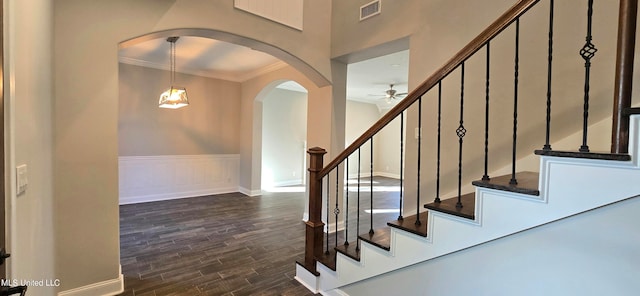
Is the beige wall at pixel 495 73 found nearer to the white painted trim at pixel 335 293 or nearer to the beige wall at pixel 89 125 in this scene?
the white painted trim at pixel 335 293

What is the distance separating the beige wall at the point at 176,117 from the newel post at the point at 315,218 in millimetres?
4297

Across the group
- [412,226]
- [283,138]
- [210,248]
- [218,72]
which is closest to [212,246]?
[210,248]

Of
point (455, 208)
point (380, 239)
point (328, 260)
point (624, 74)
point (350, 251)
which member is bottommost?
point (328, 260)

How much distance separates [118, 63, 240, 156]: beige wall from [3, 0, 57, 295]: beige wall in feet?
12.2

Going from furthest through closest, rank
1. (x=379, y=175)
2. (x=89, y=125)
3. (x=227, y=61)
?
(x=379, y=175)
(x=227, y=61)
(x=89, y=125)

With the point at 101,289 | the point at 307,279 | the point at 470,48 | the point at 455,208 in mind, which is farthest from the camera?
the point at 307,279

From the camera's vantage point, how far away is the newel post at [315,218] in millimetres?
2506

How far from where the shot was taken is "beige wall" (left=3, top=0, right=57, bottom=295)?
3.28ft

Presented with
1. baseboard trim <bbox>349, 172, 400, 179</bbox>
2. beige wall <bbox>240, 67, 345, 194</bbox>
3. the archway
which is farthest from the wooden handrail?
baseboard trim <bbox>349, 172, 400, 179</bbox>

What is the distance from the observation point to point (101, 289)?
7.57 feet

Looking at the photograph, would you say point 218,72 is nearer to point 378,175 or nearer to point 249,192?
point 249,192

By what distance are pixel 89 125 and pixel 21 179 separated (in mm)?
1267

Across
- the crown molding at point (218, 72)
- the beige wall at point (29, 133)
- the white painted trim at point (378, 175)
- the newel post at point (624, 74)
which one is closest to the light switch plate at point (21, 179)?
the beige wall at point (29, 133)

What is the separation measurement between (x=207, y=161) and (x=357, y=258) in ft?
16.2
